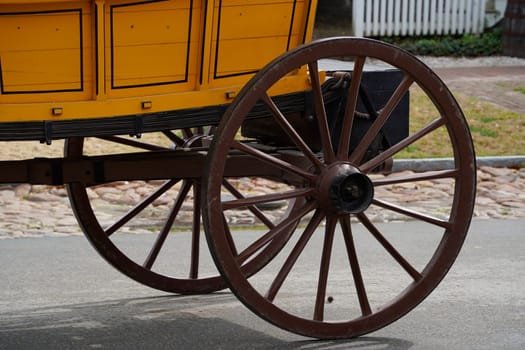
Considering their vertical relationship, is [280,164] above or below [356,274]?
above

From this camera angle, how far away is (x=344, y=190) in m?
4.68

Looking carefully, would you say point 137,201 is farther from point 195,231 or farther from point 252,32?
point 252,32

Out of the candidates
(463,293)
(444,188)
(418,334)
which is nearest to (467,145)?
(418,334)

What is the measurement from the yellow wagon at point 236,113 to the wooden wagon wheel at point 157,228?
0.06 ft

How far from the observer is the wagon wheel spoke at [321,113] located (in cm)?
462

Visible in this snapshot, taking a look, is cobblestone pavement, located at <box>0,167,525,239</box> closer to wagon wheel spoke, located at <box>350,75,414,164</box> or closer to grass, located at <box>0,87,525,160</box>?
grass, located at <box>0,87,525,160</box>

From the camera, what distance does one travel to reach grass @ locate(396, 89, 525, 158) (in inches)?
Result: 389

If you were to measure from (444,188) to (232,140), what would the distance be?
4.59 m

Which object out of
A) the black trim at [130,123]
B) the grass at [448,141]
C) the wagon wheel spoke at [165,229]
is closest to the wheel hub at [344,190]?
the black trim at [130,123]

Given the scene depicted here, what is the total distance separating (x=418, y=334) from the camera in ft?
16.3

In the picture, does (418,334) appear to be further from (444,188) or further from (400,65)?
(444,188)

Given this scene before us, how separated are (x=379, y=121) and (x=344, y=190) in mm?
350

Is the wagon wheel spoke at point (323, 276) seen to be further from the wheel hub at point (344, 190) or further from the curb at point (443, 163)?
the curb at point (443, 163)

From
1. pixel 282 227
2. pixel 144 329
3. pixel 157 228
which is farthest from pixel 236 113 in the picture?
pixel 157 228
